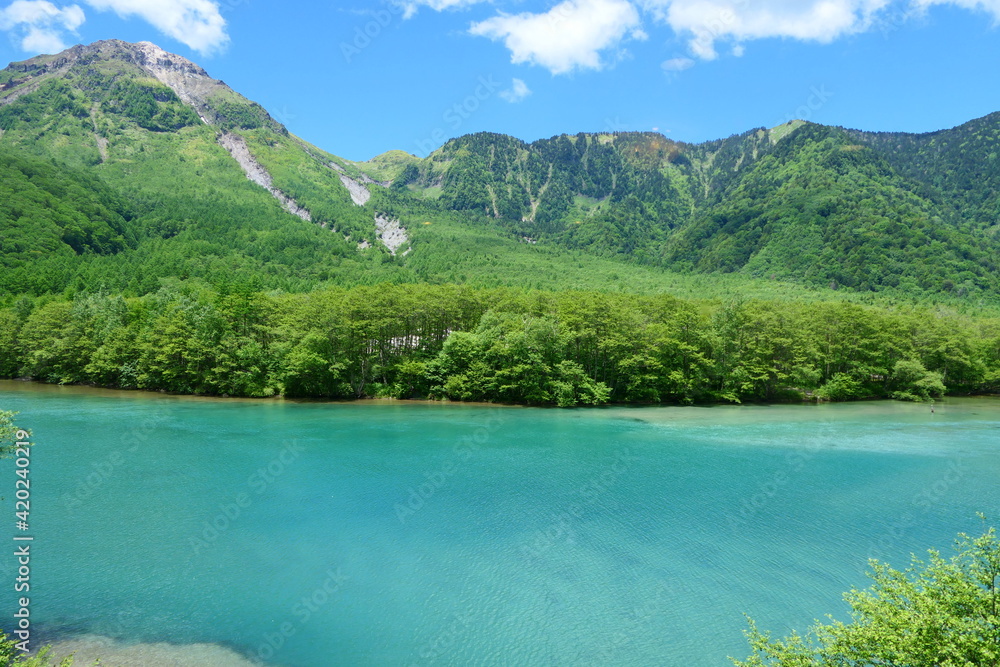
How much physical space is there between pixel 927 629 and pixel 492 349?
56.3m

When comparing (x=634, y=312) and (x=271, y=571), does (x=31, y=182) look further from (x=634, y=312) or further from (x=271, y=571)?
(x=271, y=571)

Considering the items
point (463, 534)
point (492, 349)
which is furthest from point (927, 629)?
point (492, 349)

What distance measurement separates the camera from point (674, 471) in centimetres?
3488

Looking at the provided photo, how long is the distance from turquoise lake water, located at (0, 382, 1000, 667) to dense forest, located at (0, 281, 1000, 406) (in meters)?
19.0

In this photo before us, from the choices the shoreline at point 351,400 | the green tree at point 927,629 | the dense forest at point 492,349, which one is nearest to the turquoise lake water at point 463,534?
the green tree at point 927,629

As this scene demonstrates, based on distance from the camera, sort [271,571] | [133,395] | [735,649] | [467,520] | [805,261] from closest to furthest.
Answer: [735,649]
[271,571]
[467,520]
[133,395]
[805,261]

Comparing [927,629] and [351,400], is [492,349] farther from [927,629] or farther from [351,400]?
[927,629]

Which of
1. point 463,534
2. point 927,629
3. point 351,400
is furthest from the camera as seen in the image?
point 351,400

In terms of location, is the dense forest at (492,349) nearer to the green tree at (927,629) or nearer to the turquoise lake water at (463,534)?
the turquoise lake water at (463,534)

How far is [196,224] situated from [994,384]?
670ft

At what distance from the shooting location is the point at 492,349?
64625 mm

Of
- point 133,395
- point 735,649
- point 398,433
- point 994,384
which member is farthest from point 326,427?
point 994,384

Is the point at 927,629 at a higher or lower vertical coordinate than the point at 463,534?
higher

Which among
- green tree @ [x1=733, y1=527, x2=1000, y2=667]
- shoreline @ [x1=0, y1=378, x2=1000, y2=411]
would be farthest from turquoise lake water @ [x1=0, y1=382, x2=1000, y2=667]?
shoreline @ [x1=0, y1=378, x2=1000, y2=411]
